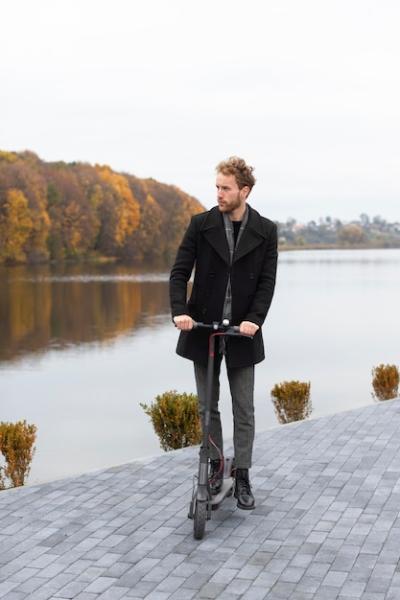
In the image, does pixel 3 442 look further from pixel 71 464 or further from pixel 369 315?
pixel 369 315

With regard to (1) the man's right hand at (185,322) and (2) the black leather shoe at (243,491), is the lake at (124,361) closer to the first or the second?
(2) the black leather shoe at (243,491)

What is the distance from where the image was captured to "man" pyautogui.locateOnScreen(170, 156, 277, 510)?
5.03 metres

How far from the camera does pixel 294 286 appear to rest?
47781 millimetres

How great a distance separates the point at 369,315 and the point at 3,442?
2363cm

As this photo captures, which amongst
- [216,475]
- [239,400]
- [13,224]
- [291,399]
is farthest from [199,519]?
[13,224]

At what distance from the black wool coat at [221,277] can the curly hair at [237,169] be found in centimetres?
24

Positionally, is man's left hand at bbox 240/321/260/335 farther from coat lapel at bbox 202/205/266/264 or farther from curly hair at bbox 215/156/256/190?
Result: curly hair at bbox 215/156/256/190

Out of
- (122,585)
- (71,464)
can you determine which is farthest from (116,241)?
(122,585)

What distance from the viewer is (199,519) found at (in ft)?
15.5

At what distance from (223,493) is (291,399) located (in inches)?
158

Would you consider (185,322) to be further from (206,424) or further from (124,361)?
(124,361)

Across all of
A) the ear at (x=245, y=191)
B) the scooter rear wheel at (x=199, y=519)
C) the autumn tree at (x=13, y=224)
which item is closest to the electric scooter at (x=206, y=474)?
the scooter rear wheel at (x=199, y=519)

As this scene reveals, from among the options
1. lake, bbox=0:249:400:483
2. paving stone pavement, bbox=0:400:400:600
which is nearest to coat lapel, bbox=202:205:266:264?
paving stone pavement, bbox=0:400:400:600

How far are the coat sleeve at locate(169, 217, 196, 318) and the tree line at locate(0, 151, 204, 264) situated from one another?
62941 millimetres
